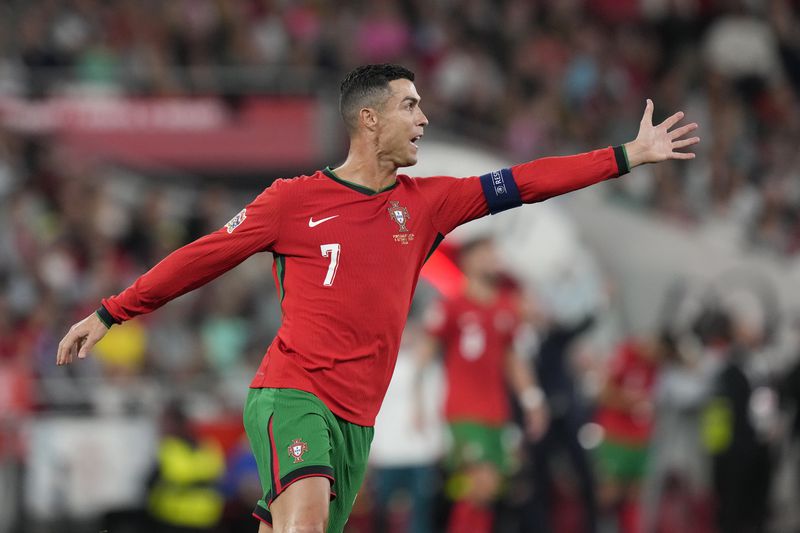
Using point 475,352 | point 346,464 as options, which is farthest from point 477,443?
point 346,464

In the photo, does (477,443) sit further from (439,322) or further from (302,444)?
(302,444)

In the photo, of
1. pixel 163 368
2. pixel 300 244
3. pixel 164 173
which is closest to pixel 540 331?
pixel 163 368

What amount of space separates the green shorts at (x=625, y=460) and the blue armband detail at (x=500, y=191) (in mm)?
7401

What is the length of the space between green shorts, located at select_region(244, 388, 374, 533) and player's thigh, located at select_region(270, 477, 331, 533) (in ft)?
0.11

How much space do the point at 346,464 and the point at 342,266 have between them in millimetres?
892

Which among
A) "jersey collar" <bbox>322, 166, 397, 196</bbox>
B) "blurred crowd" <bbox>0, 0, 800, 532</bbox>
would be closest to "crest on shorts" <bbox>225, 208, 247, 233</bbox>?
"jersey collar" <bbox>322, 166, 397, 196</bbox>

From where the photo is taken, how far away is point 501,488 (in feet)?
42.6

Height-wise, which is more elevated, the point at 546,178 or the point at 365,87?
the point at 365,87

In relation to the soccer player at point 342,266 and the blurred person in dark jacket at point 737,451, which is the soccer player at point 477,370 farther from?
the soccer player at point 342,266

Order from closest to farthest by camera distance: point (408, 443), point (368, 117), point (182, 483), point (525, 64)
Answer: point (368, 117), point (408, 443), point (182, 483), point (525, 64)

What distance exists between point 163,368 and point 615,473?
4481 millimetres

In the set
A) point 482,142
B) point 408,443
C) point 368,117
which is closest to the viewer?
point 368,117

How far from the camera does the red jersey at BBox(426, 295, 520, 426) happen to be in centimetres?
1171

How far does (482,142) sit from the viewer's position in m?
18.3
